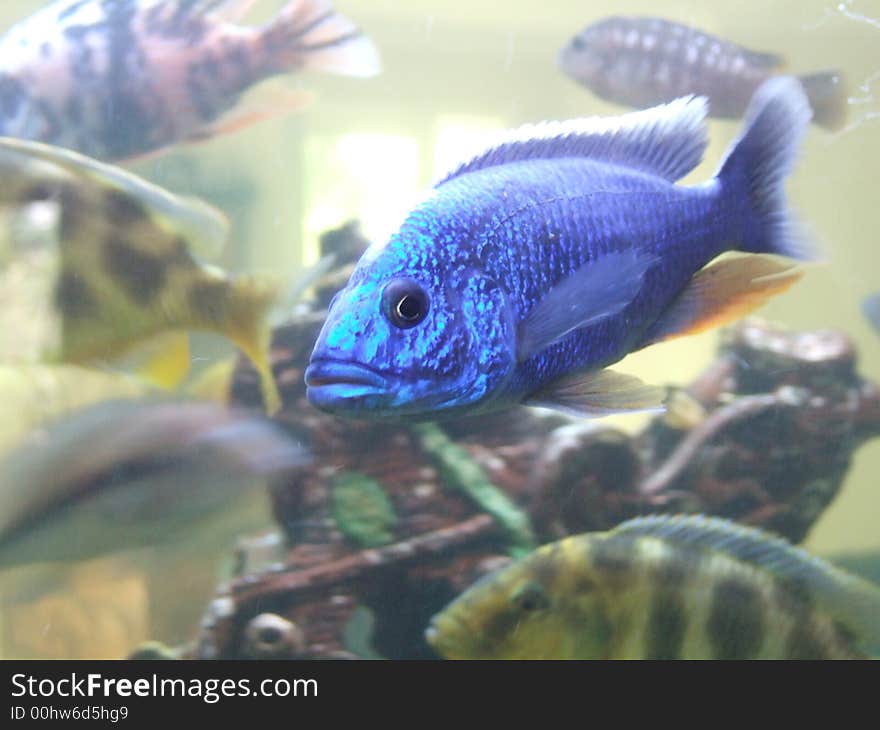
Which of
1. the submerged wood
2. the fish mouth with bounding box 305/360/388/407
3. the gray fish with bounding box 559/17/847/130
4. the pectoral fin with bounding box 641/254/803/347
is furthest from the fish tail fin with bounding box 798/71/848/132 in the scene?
the fish mouth with bounding box 305/360/388/407

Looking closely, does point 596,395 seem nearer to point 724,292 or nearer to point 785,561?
point 724,292

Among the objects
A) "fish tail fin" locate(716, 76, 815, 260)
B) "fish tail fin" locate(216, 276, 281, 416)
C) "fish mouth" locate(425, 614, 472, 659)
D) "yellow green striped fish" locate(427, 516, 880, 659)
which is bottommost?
"fish mouth" locate(425, 614, 472, 659)

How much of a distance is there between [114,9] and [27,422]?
5.32 ft

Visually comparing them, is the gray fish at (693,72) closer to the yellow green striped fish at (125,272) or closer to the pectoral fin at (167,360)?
the yellow green striped fish at (125,272)

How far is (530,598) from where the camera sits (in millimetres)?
1625

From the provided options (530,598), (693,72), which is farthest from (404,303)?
(693,72)

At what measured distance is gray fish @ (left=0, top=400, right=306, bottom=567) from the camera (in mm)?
2039

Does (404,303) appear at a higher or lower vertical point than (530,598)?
higher

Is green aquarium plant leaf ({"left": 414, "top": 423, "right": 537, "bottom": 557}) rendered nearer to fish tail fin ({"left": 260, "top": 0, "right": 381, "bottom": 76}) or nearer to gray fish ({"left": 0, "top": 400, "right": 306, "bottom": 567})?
gray fish ({"left": 0, "top": 400, "right": 306, "bottom": 567})

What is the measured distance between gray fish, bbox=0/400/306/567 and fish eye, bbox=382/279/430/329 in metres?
1.35

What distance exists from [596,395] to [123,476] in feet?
4.91

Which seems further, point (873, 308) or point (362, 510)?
point (873, 308)

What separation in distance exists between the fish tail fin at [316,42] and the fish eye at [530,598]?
2.15 metres
